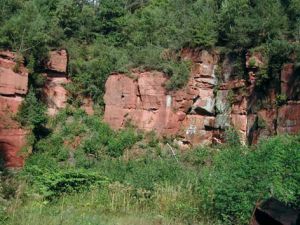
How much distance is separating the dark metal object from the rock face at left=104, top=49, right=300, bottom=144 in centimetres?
2164

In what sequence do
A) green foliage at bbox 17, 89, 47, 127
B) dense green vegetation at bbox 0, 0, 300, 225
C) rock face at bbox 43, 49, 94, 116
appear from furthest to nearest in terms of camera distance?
rock face at bbox 43, 49, 94, 116, dense green vegetation at bbox 0, 0, 300, 225, green foliage at bbox 17, 89, 47, 127

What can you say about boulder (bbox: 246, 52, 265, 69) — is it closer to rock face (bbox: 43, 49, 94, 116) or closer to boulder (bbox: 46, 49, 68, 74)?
rock face (bbox: 43, 49, 94, 116)

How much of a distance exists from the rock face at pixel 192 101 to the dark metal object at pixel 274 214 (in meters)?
21.6

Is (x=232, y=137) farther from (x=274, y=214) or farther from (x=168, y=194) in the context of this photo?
(x=274, y=214)

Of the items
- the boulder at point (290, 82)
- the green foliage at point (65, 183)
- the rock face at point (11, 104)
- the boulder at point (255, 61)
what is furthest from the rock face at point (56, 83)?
the green foliage at point (65, 183)

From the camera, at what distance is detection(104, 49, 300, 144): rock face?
1033 inches

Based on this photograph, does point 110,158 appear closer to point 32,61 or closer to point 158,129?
point 158,129

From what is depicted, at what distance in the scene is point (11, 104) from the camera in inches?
915

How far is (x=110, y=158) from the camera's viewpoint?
25016 mm

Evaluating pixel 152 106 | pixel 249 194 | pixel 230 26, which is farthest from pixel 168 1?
pixel 249 194

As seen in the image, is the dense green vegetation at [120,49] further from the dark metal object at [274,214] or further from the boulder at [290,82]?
the dark metal object at [274,214]

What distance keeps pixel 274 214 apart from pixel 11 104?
20.9 meters

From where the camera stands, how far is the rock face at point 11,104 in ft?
74.0

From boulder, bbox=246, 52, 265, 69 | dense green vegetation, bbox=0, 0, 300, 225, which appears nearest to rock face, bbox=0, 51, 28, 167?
dense green vegetation, bbox=0, 0, 300, 225
